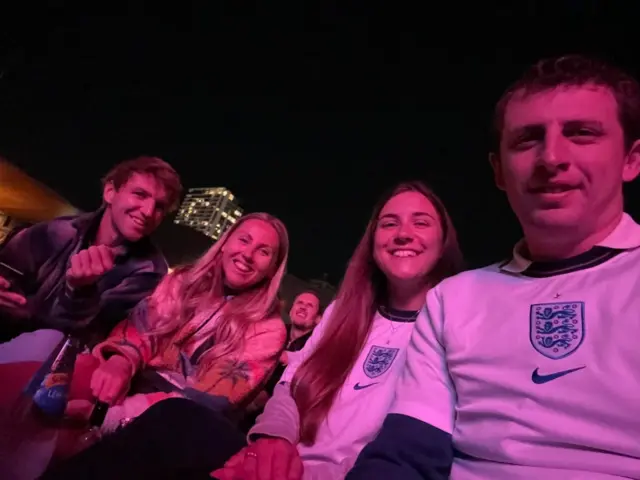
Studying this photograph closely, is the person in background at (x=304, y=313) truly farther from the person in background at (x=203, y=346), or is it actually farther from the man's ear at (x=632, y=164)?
the man's ear at (x=632, y=164)

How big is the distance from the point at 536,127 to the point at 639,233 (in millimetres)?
241

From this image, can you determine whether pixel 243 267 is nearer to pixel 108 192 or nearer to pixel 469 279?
pixel 108 192

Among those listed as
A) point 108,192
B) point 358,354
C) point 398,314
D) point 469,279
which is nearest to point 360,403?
point 358,354

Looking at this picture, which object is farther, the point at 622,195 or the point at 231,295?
the point at 231,295

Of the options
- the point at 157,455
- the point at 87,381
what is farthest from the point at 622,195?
the point at 87,381

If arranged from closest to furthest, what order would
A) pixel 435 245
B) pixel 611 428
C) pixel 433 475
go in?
pixel 611 428 → pixel 433 475 → pixel 435 245

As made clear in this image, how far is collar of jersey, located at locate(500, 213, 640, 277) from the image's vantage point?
2.56ft

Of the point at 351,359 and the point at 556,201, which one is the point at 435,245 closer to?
the point at 351,359

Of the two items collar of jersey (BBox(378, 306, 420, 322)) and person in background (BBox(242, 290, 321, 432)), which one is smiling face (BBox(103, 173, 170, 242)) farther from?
collar of jersey (BBox(378, 306, 420, 322))

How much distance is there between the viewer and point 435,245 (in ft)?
4.39

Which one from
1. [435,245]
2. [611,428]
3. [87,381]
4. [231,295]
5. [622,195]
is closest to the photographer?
[611,428]

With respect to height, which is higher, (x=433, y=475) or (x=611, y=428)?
(x=611, y=428)

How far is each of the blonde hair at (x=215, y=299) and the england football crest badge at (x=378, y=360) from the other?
0.54 m

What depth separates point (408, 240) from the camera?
52.1 inches
